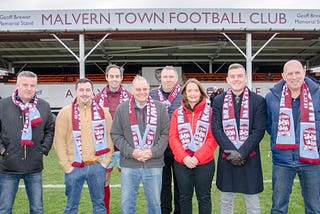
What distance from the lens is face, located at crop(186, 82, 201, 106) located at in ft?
12.2

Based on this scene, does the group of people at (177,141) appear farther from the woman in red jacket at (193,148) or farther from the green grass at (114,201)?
the green grass at (114,201)

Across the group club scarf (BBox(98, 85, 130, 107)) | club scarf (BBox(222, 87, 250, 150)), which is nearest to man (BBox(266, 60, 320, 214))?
club scarf (BBox(222, 87, 250, 150))

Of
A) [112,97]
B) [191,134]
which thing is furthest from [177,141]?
[112,97]

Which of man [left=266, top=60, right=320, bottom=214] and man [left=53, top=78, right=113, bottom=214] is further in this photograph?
man [left=53, top=78, right=113, bottom=214]

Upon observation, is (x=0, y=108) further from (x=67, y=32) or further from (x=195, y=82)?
(x=67, y=32)

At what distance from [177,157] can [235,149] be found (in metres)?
0.60

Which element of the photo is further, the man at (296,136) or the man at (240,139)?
the man at (240,139)

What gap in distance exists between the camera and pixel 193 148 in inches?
146

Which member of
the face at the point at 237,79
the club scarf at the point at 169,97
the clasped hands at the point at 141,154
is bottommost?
the clasped hands at the point at 141,154

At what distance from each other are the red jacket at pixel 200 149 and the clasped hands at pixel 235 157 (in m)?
0.18

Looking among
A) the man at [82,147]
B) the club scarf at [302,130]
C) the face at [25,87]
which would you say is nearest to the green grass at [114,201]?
the man at [82,147]

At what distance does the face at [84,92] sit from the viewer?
144 inches

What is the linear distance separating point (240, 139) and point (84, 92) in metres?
1.68

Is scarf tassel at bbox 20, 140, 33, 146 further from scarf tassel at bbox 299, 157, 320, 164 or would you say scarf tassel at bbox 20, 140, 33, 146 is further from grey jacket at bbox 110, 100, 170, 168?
scarf tassel at bbox 299, 157, 320, 164
